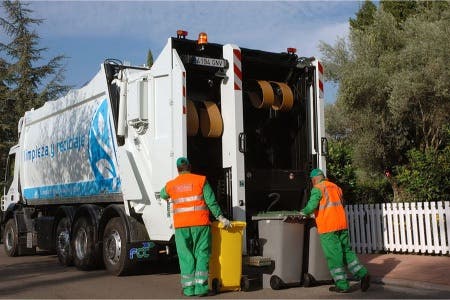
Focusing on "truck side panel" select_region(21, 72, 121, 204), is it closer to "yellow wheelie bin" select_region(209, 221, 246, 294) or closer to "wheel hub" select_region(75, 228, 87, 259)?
"wheel hub" select_region(75, 228, 87, 259)

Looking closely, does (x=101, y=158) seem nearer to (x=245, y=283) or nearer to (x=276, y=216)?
(x=276, y=216)

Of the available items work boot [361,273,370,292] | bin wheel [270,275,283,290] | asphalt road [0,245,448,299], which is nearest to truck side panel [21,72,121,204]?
asphalt road [0,245,448,299]

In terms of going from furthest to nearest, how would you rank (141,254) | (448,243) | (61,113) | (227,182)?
(61,113), (448,243), (141,254), (227,182)

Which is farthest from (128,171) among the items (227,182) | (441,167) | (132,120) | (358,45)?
(358,45)

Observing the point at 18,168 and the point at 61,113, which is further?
the point at 18,168

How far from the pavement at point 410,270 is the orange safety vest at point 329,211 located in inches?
51.9

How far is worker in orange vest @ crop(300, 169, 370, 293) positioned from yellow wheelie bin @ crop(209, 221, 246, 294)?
0.91 metres

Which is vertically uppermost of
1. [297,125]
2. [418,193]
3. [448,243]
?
[297,125]

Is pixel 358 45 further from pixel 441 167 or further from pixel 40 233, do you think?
pixel 40 233

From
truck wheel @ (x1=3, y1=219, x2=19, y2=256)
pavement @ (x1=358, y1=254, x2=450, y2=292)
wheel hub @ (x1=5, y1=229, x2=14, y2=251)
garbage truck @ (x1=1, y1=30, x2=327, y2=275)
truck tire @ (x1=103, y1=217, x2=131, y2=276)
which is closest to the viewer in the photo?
pavement @ (x1=358, y1=254, x2=450, y2=292)

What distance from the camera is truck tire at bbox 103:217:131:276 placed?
827 cm

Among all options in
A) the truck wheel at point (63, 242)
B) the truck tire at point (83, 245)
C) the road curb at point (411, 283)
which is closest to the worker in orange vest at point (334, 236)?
the road curb at point (411, 283)

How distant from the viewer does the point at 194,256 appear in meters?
6.76

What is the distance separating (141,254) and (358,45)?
30.6 ft
